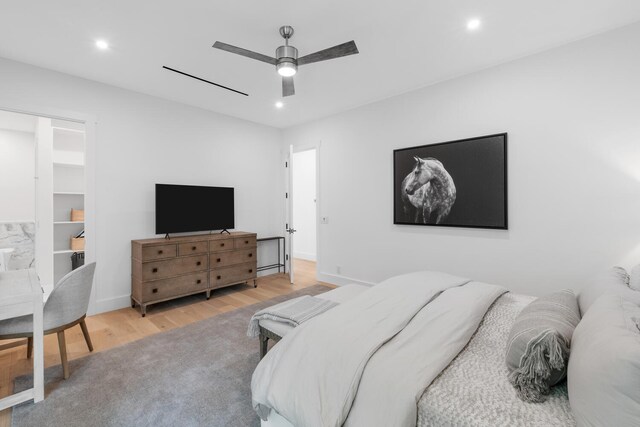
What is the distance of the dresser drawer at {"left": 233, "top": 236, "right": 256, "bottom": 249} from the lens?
4.37 meters

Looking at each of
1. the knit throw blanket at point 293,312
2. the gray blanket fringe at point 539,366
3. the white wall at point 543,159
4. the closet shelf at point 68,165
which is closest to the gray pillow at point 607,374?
the gray blanket fringe at point 539,366

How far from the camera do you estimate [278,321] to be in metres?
2.00

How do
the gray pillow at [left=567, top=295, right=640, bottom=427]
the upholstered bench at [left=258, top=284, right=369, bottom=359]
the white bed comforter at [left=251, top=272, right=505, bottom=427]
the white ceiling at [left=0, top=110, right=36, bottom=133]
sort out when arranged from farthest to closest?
the white ceiling at [left=0, top=110, right=36, bottom=133]
the upholstered bench at [left=258, top=284, right=369, bottom=359]
the white bed comforter at [left=251, top=272, right=505, bottom=427]
the gray pillow at [left=567, top=295, right=640, bottom=427]

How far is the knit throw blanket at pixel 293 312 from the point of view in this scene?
6.35 feet

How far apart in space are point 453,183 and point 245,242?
3038 millimetres

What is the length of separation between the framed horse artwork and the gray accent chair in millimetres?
3370

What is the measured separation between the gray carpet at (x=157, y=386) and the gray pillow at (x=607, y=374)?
5.27 ft

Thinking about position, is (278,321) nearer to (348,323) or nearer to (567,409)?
(348,323)

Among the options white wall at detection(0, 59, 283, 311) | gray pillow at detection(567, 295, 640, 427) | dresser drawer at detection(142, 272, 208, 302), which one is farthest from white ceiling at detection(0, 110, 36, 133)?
gray pillow at detection(567, 295, 640, 427)

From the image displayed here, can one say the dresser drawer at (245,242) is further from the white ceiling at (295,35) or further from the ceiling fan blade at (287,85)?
the ceiling fan blade at (287,85)

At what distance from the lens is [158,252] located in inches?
141

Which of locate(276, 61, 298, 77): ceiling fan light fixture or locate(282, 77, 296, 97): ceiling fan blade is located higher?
locate(276, 61, 298, 77): ceiling fan light fixture

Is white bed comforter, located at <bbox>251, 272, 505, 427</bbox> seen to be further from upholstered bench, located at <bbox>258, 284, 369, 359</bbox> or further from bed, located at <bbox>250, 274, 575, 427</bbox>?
upholstered bench, located at <bbox>258, 284, 369, 359</bbox>

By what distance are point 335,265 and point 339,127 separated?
86.9 inches
